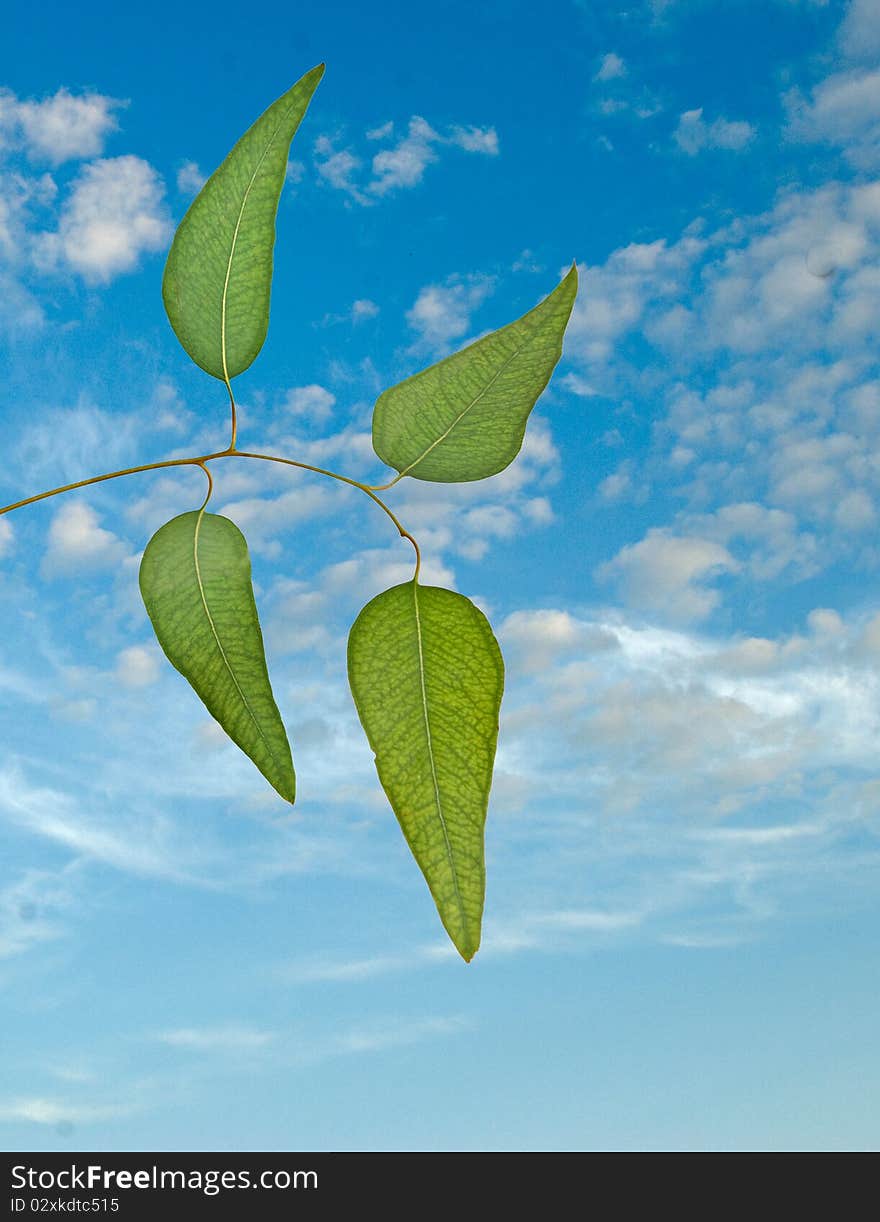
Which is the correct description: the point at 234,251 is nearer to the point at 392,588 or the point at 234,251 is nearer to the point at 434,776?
the point at 392,588

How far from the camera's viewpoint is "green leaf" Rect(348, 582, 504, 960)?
3.86ft

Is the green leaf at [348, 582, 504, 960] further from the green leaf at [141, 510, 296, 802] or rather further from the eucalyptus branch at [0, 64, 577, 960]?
the green leaf at [141, 510, 296, 802]

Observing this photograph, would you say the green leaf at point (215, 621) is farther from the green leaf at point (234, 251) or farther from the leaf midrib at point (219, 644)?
the green leaf at point (234, 251)

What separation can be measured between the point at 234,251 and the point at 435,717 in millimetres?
562

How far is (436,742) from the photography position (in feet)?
4.05

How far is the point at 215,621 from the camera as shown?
1309 millimetres

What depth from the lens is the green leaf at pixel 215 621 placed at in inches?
50.3

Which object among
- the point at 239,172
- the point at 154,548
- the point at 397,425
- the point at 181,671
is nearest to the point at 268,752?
the point at 181,671

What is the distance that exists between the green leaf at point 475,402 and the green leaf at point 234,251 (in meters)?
0.19

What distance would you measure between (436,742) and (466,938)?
20 cm

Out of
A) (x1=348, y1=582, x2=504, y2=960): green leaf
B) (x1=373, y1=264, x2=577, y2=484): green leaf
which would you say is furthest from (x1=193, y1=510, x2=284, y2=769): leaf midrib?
(x1=373, y1=264, x2=577, y2=484): green leaf

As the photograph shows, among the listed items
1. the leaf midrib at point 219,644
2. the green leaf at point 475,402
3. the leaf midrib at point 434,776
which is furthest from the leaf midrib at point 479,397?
the leaf midrib at point 219,644

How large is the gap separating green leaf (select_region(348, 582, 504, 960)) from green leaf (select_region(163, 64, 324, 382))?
1.11ft

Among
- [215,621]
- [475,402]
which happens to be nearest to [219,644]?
[215,621]
